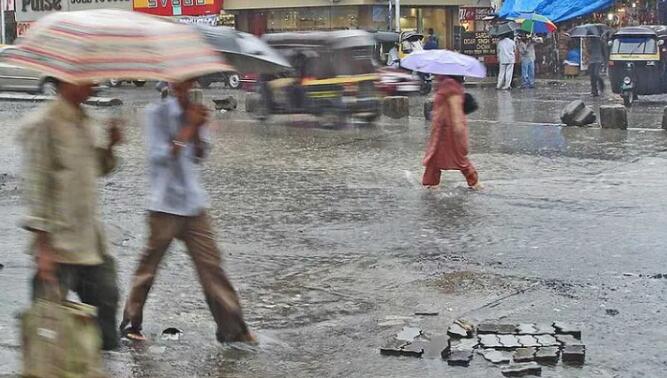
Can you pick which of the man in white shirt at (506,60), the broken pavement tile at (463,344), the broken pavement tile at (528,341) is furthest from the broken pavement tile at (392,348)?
the man in white shirt at (506,60)

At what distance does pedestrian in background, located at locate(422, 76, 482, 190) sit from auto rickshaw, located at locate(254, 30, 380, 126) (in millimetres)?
6486

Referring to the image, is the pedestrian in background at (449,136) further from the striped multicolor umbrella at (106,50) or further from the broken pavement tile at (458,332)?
the striped multicolor umbrella at (106,50)

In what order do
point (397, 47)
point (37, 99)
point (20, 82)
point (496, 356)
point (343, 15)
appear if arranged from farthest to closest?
point (343, 15) → point (397, 47) → point (20, 82) → point (37, 99) → point (496, 356)

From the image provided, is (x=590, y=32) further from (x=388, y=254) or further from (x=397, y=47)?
(x=388, y=254)

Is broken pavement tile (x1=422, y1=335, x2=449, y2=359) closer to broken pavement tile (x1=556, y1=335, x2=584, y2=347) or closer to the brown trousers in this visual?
broken pavement tile (x1=556, y1=335, x2=584, y2=347)

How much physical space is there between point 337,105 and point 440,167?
689 cm

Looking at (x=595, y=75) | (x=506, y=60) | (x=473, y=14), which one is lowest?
(x=595, y=75)

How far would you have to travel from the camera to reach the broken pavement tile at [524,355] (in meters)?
5.71

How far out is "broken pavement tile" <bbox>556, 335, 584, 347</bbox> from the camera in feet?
19.4

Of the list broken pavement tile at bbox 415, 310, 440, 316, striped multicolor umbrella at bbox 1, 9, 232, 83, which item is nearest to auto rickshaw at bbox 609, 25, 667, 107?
broken pavement tile at bbox 415, 310, 440, 316

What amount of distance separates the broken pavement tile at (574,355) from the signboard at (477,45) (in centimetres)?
2874

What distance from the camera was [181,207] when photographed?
5809mm

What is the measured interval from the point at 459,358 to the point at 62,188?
245cm

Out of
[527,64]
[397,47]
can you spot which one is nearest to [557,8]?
[527,64]
